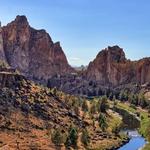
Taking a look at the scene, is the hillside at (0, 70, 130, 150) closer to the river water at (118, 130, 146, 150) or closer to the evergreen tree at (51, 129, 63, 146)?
the evergreen tree at (51, 129, 63, 146)

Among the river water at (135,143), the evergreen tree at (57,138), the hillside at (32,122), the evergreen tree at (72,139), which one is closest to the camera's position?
the evergreen tree at (57,138)

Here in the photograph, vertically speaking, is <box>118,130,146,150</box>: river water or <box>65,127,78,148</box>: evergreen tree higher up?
<box>65,127,78,148</box>: evergreen tree

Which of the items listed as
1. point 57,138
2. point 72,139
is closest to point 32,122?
point 57,138

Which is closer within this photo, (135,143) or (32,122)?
(32,122)

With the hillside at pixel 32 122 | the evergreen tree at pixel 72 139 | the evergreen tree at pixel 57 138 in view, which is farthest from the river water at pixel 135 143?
the evergreen tree at pixel 57 138

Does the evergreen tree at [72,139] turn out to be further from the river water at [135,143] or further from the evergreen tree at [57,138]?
the river water at [135,143]

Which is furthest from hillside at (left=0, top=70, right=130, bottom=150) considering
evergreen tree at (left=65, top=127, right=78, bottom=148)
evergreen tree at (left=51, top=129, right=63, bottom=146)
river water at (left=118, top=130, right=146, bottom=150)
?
river water at (left=118, top=130, right=146, bottom=150)

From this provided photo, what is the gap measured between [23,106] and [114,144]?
41.2 meters

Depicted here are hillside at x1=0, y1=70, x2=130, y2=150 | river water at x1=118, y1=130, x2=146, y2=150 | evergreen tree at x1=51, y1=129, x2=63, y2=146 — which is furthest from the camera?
river water at x1=118, y1=130, x2=146, y2=150

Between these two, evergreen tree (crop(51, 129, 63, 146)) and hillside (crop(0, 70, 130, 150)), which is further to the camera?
hillside (crop(0, 70, 130, 150))

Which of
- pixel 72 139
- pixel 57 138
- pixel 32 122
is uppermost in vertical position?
pixel 32 122

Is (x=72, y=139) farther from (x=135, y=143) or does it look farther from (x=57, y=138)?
(x=135, y=143)

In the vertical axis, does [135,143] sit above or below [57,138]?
below

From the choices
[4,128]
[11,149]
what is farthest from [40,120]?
[11,149]
